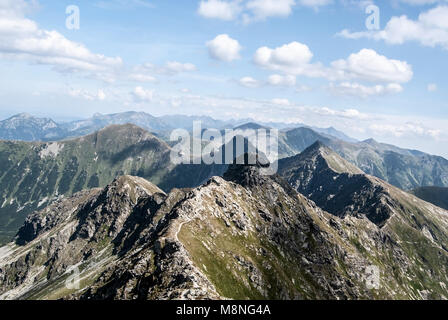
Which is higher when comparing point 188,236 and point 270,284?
point 188,236

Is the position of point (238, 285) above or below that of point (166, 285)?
below

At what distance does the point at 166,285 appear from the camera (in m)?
126
